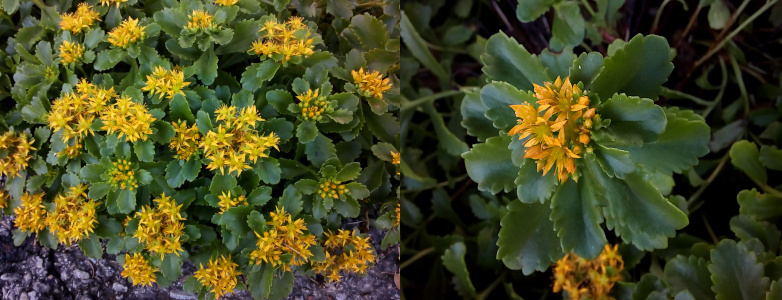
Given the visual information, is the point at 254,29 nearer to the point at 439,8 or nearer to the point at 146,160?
the point at 146,160

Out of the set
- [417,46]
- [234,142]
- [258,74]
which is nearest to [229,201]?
[234,142]

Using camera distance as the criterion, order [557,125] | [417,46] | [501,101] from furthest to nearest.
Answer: [417,46], [501,101], [557,125]

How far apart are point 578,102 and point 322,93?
37 centimetres

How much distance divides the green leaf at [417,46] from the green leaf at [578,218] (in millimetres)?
483

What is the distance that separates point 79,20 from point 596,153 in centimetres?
80

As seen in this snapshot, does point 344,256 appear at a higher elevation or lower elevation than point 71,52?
lower

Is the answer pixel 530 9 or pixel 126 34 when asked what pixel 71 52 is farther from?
pixel 530 9

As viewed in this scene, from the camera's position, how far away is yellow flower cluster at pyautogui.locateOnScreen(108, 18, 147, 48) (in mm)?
859

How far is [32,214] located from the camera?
0.91 metres

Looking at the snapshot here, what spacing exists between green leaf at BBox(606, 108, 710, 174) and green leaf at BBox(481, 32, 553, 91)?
0.47 feet

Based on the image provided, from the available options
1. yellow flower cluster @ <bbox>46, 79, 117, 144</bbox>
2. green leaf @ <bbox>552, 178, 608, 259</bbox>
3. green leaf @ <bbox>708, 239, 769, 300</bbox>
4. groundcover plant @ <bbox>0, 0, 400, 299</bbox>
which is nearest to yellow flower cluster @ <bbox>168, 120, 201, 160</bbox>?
groundcover plant @ <bbox>0, 0, 400, 299</bbox>

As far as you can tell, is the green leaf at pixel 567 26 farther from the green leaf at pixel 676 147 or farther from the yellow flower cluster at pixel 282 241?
Answer: the yellow flower cluster at pixel 282 241

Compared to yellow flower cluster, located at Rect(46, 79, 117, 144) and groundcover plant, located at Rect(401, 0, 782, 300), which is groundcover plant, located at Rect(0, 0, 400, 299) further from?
groundcover plant, located at Rect(401, 0, 782, 300)

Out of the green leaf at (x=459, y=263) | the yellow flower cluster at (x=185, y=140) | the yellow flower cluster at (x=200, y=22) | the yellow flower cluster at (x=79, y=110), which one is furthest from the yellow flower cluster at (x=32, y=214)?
the green leaf at (x=459, y=263)
